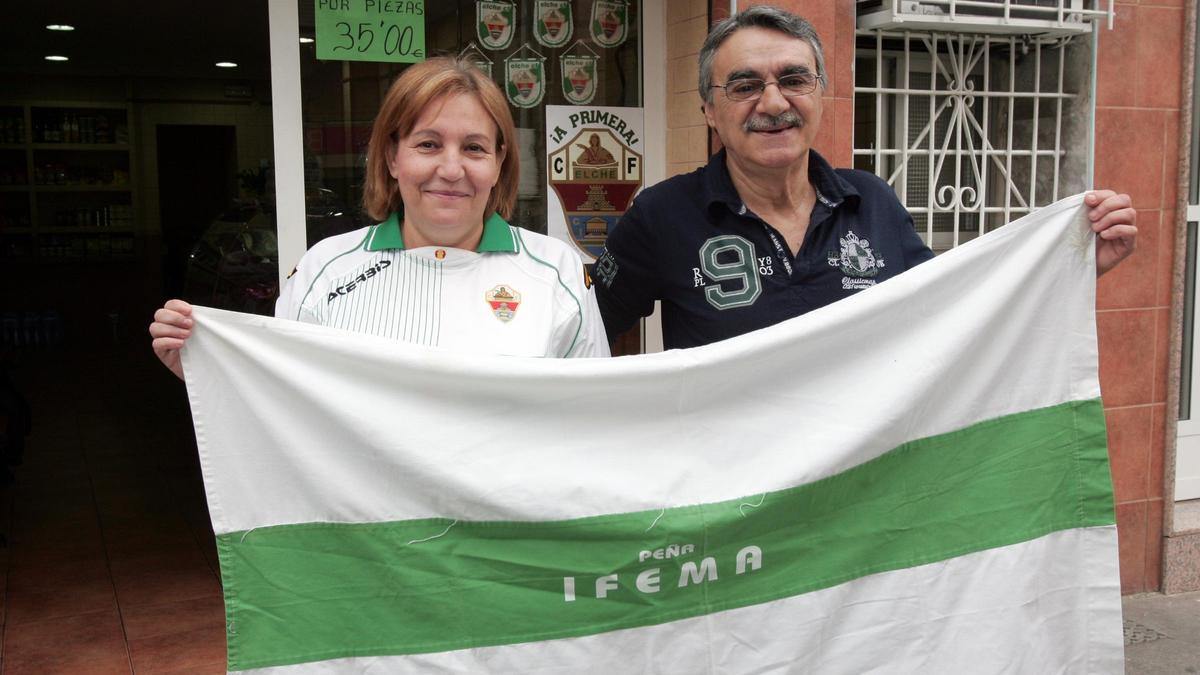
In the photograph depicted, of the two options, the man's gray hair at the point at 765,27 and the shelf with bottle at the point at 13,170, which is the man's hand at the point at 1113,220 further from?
the shelf with bottle at the point at 13,170

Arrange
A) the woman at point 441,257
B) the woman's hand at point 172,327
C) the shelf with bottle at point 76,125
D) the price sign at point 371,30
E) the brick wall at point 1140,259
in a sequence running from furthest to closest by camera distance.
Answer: the shelf with bottle at point 76,125 → the brick wall at point 1140,259 → the price sign at point 371,30 → the woman at point 441,257 → the woman's hand at point 172,327

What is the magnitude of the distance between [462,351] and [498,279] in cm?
18

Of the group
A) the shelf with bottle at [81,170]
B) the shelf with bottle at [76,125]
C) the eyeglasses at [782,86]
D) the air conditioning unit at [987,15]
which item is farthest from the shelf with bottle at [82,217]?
the eyeglasses at [782,86]

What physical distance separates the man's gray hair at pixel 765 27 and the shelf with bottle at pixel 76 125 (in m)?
13.3

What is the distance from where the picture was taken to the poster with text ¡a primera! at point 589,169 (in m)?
3.98

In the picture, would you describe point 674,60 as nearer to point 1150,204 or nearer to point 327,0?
point 327,0

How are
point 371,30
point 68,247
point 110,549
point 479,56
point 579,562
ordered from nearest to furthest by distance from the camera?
point 579,562 → point 371,30 → point 479,56 → point 110,549 → point 68,247

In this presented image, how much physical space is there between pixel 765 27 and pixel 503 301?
815 millimetres

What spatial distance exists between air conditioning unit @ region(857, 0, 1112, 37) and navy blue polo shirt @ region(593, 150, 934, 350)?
1603mm

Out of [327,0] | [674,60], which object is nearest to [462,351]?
[327,0]

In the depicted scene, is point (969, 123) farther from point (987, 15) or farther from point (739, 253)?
point (739, 253)

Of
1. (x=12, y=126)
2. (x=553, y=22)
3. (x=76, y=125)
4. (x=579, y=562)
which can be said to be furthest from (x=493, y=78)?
(x=12, y=126)

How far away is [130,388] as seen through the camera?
33.5ft

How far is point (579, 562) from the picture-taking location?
6.81 ft
